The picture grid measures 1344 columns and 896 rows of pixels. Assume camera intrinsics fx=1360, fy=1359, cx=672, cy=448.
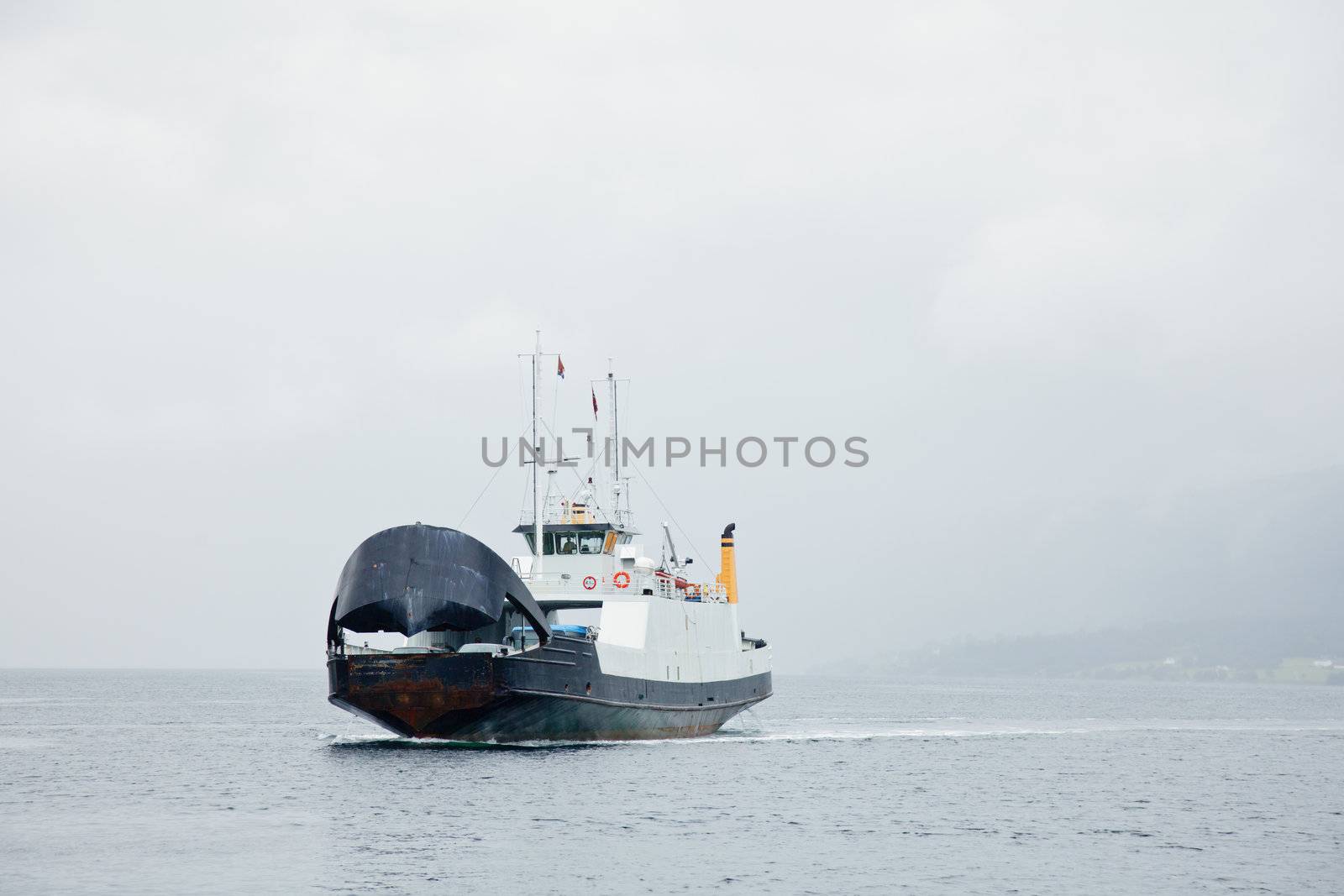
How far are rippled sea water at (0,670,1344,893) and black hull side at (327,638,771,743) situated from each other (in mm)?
1030

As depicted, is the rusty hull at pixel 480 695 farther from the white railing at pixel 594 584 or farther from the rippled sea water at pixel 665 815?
the white railing at pixel 594 584

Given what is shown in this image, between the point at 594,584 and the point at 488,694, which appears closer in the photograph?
the point at 488,694

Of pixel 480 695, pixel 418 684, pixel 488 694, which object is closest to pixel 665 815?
pixel 488 694

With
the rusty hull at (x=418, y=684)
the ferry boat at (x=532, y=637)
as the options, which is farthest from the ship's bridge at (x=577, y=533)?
the rusty hull at (x=418, y=684)

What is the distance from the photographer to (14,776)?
4488cm

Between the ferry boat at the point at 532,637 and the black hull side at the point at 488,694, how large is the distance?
0.05 meters

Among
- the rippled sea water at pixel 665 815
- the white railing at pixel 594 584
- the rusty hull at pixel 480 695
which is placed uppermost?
the white railing at pixel 594 584

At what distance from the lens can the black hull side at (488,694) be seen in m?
42.2

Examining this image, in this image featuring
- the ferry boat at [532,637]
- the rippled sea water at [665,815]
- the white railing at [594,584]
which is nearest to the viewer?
the rippled sea water at [665,815]

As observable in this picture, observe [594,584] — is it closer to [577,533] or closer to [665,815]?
[577,533]

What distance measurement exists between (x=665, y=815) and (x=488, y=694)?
903 cm

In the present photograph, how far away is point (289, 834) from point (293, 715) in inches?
2301

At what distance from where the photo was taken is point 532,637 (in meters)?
47.4

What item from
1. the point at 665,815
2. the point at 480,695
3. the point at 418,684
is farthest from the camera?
the point at 418,684
